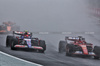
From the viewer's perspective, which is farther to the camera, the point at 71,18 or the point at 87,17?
the point at 71,18

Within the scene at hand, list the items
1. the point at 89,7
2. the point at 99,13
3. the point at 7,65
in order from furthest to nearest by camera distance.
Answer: the point at 89,7, the point at 99,13, the point at 7,65

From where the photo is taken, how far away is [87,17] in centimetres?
4034

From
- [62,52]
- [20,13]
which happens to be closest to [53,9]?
[20,13]

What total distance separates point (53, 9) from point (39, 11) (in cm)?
273

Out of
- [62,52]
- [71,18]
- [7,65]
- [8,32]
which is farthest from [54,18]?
[7,65]

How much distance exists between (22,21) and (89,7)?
11.4 metres

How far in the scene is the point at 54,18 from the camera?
4472cm

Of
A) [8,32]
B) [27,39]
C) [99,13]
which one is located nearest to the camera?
[27,39]

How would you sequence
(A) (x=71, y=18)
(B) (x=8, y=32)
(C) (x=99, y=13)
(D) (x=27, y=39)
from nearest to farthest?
(D) (x=27, y=39) → (B) (x=8, y=32) → (C) (x=99, y=13) → (A) (x=71, y=18)

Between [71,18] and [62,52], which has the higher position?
[71,18]

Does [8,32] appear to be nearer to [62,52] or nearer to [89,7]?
[62,52]

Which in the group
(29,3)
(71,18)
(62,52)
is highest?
(29,3)

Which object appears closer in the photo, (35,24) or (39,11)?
(35,24)

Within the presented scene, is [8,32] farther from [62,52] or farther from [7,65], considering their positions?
[7,65]
